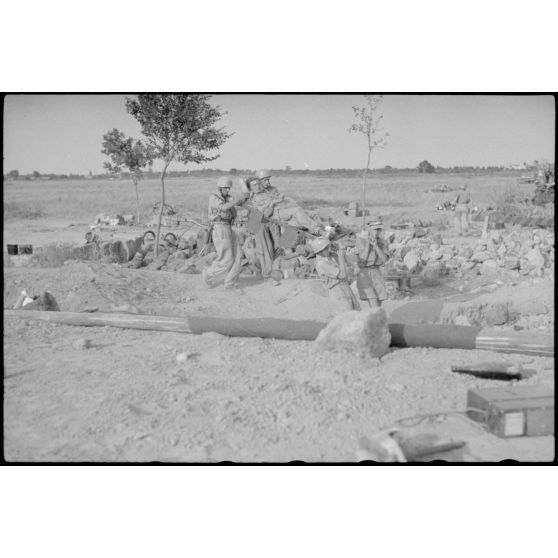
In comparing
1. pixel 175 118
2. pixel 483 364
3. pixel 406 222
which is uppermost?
pixel 175 118

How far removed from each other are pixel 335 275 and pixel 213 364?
7.51 feet

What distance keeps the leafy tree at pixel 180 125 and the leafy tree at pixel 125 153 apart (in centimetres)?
17

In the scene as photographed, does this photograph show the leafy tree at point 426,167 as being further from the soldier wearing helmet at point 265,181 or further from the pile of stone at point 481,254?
the soldier wearing helmet at point 265,181

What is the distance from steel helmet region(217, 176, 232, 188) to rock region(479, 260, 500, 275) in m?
4.15

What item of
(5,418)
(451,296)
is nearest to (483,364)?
(451,296)

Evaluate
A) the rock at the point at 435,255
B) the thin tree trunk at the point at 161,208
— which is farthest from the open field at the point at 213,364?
the rock at the point at 435,255

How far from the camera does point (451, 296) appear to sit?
8.74 metres

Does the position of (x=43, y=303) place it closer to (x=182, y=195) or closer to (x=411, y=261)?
(x=182, y=195)

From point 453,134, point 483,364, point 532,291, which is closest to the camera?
point 483,364

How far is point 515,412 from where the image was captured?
4676 mm

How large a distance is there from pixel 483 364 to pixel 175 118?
4.97 m

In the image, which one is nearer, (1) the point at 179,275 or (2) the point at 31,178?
(2) the point at 31,178

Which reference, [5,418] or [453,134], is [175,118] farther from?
[5,418]

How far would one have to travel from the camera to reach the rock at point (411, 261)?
9508 millimetres
